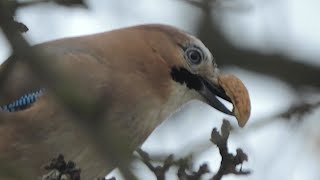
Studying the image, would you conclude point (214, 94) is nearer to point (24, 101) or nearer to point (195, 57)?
point (195, 57)

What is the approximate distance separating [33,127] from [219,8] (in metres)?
0.99

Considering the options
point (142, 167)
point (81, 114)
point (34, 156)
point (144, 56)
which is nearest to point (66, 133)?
point (34, 156)

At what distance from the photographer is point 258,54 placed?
3555 mm

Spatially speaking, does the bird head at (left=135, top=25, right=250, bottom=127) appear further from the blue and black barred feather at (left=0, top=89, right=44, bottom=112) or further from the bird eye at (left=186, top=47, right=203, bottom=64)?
the blue and black barred feather at (left=0, top=89, right=44, bottom=112)

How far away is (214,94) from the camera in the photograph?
4387 mm

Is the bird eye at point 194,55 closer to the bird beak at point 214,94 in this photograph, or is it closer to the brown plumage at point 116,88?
the brown plumage at point 116,88

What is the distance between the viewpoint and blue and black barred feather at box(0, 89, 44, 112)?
12.5ft

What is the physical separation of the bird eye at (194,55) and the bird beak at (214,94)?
13cm

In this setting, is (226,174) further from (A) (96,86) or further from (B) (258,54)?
(A) (96,86)

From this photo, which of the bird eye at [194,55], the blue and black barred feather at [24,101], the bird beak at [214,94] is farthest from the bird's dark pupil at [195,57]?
the blue and black barred feather at [24,101]

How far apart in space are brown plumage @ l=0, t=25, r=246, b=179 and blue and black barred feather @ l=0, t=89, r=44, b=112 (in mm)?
25

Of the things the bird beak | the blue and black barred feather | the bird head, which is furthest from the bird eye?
the blue and black barred feather

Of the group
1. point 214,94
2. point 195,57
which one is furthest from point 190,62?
point 214,94

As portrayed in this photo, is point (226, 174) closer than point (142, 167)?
Yes
